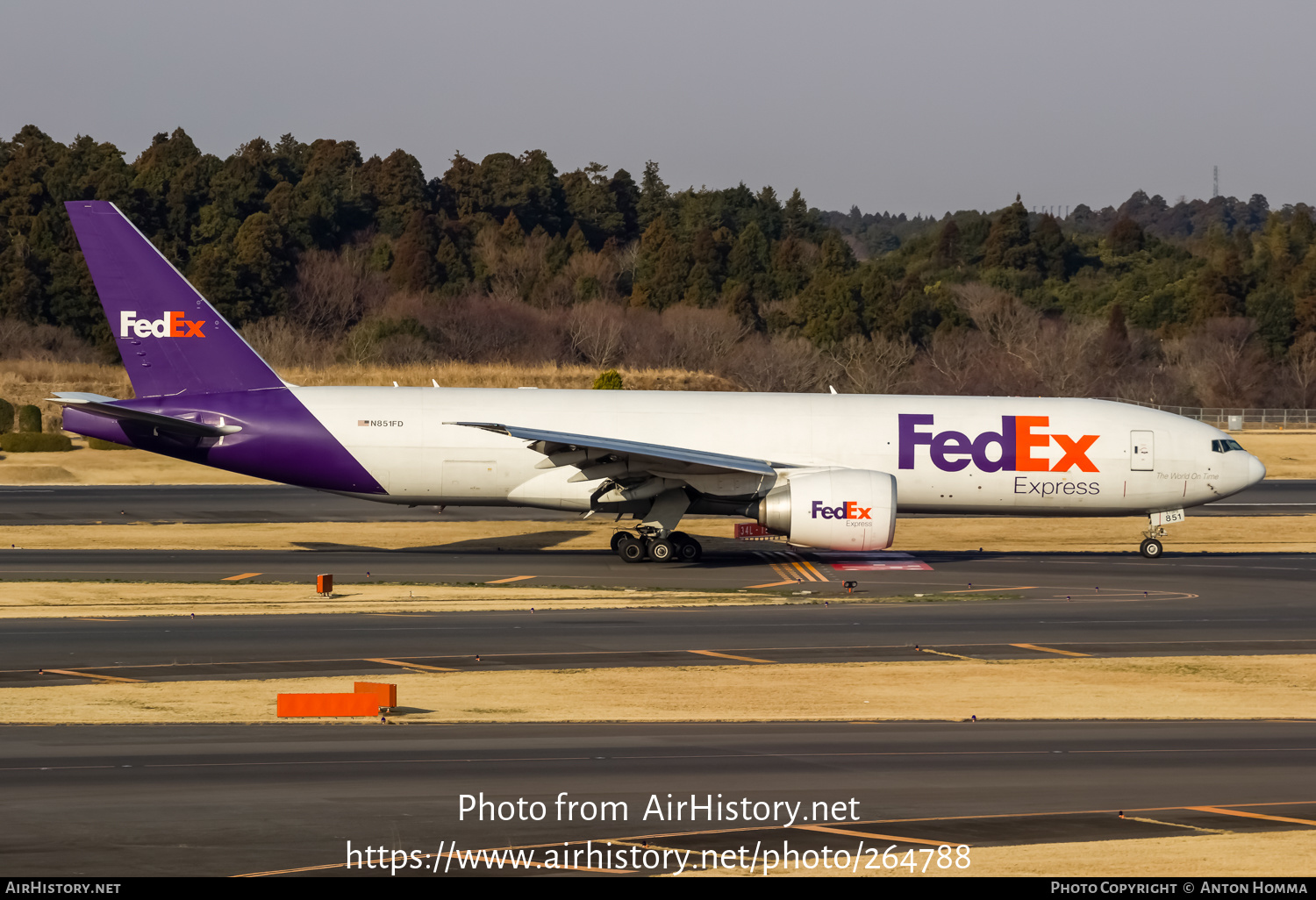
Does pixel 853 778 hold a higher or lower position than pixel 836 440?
lower

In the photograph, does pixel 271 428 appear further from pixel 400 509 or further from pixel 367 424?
pixel 400 509

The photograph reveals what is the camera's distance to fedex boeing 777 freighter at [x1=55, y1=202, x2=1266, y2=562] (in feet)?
108

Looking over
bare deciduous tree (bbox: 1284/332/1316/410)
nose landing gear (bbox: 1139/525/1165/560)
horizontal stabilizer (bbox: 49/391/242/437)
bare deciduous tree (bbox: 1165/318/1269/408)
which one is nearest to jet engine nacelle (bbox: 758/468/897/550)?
nose landing gear (bbox: 1139/525/1165/560)

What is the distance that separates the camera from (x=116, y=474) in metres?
55.4

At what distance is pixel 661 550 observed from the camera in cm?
3375

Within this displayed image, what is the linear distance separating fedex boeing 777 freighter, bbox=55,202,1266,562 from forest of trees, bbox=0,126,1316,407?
183 feet

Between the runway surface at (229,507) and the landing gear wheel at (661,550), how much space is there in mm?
5766

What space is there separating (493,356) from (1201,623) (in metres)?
76.1

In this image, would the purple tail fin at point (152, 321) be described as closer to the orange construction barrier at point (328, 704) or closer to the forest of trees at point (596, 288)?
the orange construction barrier at point (328, 704)

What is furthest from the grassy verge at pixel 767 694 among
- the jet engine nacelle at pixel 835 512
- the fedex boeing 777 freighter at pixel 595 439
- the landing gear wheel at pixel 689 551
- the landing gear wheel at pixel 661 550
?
the landing gear wheel at pixel 689 551

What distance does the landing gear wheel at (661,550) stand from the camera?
33.7 meters

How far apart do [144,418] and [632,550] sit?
1208 cm

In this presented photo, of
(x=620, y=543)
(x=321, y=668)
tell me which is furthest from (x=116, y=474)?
(x=321, y=668)

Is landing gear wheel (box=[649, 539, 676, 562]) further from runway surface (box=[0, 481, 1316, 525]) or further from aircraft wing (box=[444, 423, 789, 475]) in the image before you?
runway surface (box=[0, 481, 1316, 525])
